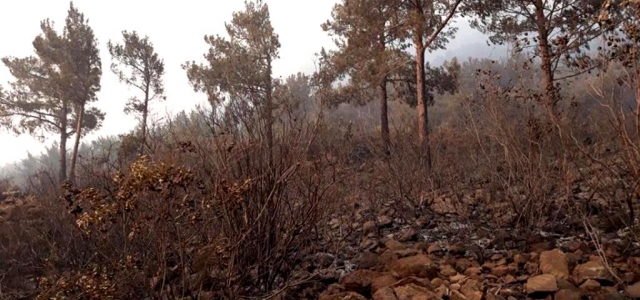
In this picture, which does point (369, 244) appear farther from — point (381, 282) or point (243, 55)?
point (243, 55)

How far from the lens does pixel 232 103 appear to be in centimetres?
358

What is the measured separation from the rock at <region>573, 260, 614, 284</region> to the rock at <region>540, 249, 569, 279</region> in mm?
74

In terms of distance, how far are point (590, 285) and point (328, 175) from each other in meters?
3.42

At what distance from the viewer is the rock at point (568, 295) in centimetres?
255

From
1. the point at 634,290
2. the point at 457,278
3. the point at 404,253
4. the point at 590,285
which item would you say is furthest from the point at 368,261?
the point at 634,290

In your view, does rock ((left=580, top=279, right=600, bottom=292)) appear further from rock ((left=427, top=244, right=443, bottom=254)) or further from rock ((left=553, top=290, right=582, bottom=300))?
rock ((left=427, top=244, right=443, bottom=254))

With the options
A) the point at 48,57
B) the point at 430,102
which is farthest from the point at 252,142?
the point at 48,57

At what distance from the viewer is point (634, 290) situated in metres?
2.52

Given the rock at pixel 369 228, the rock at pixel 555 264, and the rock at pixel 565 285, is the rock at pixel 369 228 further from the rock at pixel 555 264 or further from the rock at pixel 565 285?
the rock at pixel 565 285

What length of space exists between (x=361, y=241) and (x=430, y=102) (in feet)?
32.4

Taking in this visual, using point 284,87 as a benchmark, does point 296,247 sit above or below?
below

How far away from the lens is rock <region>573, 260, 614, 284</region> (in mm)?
2795

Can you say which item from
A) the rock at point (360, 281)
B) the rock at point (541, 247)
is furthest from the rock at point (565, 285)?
the rock at point (360, 281)

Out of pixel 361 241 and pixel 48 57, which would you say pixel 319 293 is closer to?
pixel 361 241
